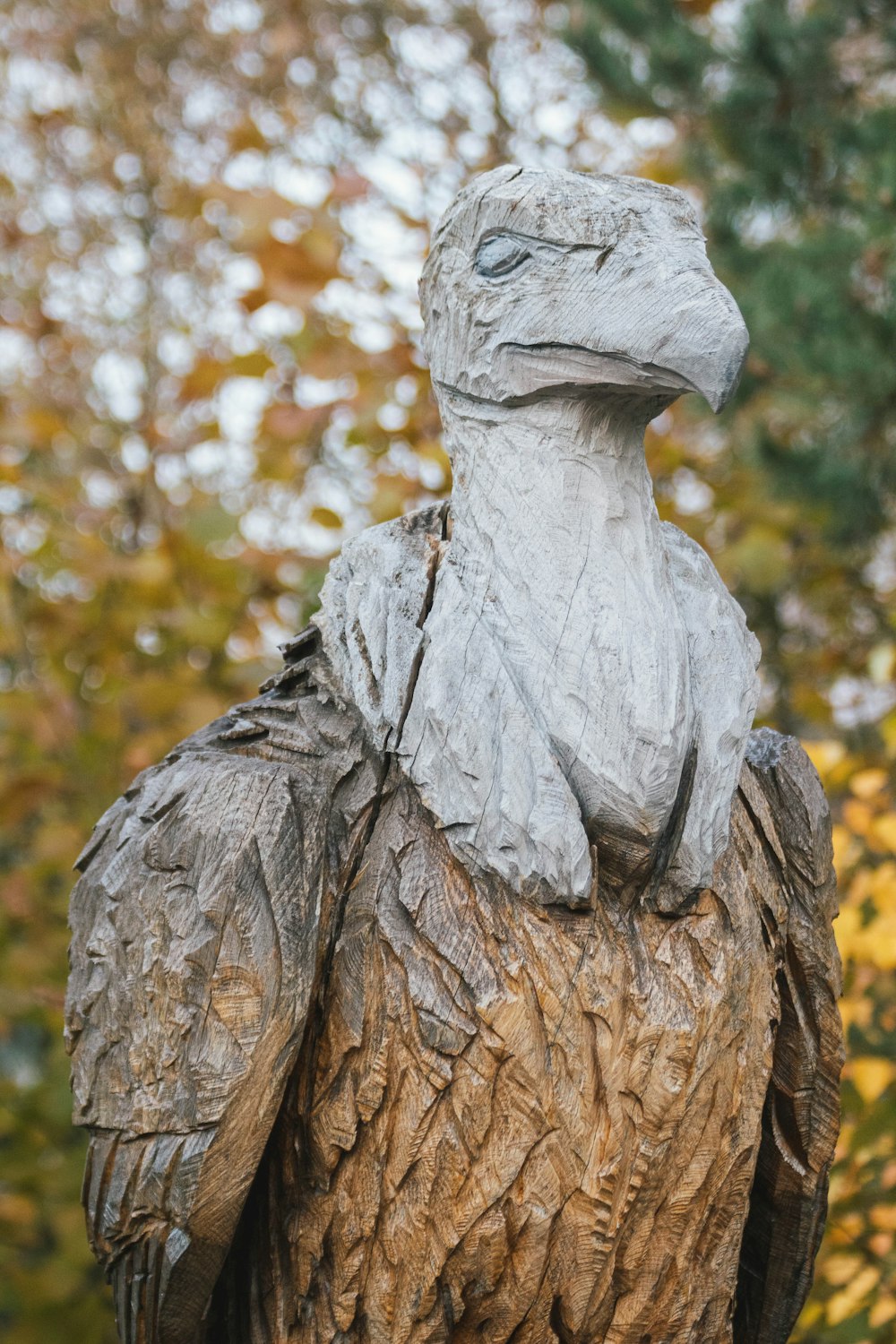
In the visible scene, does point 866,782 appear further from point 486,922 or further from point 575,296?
point 575,296

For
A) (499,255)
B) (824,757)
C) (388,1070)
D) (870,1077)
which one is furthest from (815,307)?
(388,1070)

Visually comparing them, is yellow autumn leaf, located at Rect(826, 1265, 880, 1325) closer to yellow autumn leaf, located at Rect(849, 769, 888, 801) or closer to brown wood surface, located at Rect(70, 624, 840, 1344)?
yellow autumn leaf, located at Rect(849, 769, 888, 801)

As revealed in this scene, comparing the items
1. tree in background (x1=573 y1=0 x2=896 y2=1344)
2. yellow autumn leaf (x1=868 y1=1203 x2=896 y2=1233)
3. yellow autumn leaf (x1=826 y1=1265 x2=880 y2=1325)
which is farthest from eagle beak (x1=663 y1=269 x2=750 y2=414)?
yellow autumn leaf (x1=868 y1=1203 x2=896 y2=1233)

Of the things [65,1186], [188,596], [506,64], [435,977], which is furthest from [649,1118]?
[506,64]

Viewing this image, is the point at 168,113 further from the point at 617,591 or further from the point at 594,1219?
the point at 594,1219

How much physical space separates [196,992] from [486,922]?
12.7 inches

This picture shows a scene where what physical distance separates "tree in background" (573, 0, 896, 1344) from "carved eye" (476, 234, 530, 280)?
6.75 ft

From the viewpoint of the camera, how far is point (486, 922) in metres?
1.44

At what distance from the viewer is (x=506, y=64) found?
203 inches

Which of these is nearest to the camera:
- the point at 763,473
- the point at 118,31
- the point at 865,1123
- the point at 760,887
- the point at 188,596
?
the point at 760,887

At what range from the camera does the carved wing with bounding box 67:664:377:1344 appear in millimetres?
1417

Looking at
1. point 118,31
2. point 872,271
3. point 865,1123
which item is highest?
point 118,31

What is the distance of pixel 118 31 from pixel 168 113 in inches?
13.2

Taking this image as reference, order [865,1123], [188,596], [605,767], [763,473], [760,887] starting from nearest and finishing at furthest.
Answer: [605,767] < [760,887] < [865,1123] < [188,596] < [763,473]
